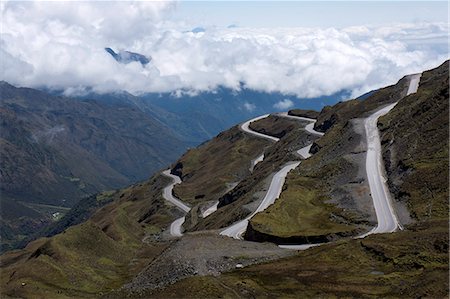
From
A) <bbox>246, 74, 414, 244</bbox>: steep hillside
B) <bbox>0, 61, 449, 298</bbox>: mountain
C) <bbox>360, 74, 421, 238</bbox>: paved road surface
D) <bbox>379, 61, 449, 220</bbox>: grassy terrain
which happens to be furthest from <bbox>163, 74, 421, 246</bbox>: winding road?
<bbox>379, 61, 449, 220</bbox>: grassy terrain

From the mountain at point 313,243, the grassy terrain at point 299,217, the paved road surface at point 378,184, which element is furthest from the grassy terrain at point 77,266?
the paved road surface at point 378,184

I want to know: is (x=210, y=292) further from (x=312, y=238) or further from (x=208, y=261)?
(x=312, y=238)

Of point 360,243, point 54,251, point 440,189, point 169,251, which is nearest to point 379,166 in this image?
point 440,189

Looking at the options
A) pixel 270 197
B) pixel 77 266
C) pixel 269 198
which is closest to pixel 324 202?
pixel 269 198

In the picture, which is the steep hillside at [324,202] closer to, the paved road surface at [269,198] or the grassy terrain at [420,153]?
the paved road surface at [269,198]

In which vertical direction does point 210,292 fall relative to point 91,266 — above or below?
above

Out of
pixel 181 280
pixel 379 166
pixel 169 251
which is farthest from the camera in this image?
pixel 379 166

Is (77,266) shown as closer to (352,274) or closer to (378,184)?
(352,274)
